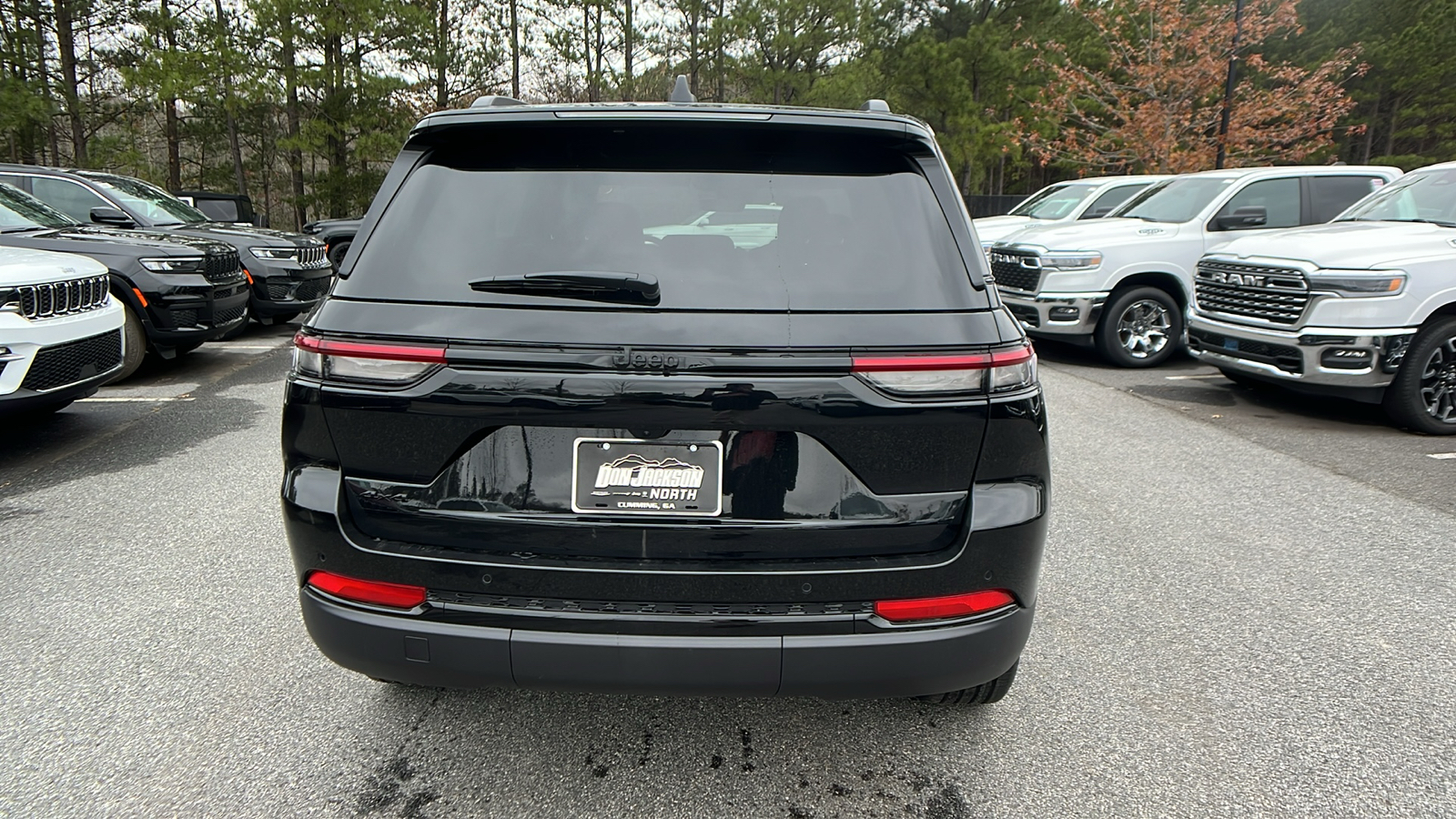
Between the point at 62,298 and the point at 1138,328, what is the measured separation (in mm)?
9349

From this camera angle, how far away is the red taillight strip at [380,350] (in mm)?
1840

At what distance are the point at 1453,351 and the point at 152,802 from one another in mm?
7907

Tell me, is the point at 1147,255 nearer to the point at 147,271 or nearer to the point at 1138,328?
the point at 1138,328

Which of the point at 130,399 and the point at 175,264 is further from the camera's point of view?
the point at 175,264

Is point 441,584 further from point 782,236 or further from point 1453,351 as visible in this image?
point 1453,351

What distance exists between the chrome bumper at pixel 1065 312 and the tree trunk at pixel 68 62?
2381 centimetres

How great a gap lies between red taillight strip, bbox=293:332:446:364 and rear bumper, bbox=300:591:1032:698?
60 centimetres

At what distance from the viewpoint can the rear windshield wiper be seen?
187 centimetres

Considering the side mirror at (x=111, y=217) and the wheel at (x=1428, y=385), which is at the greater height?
the side mirror at (x=111, y=217)

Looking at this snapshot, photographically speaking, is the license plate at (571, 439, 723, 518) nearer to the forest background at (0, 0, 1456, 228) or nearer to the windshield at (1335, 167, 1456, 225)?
the windshield at (1335, 167, 1456, 225)

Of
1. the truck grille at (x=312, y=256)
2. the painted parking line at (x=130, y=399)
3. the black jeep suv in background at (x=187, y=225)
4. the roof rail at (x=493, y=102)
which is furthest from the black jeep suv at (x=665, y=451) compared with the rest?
the truck grille at (x=312, y=256)

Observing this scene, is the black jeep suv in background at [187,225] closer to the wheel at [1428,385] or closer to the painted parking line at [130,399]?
the painted parking line at [130,399]

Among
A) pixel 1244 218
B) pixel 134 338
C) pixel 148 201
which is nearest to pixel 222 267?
pixel 134 338

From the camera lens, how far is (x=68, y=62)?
21219mm
